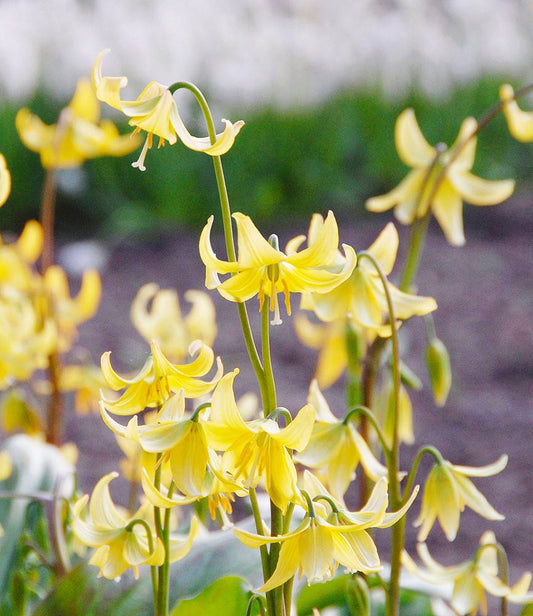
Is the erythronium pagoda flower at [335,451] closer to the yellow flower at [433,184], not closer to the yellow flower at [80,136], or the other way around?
the yellow flower at [433,184]

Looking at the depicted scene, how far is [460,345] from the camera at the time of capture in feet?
11.9

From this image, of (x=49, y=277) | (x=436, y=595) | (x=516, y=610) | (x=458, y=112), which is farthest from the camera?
(x=458, y=112)

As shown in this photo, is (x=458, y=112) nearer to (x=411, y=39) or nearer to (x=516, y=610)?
(x=411, y=39)

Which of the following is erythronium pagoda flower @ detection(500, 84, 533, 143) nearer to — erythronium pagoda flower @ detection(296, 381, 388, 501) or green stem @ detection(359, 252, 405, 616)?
green stem @ detection(359, 252, 405, 616)

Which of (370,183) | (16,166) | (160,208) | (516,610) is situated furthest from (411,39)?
(516,610)

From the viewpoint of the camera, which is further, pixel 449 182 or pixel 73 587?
pixel 449 182

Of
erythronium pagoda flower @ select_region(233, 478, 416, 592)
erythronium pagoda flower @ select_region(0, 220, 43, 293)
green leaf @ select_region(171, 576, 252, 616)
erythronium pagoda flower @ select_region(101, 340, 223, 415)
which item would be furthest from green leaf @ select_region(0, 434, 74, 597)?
erythronium pagoda flower @ select_region(233, 478, 416, 592)

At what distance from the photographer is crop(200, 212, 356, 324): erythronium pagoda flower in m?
0.81

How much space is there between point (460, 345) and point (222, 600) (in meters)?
2.60

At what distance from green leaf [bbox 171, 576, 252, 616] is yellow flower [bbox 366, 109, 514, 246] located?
0.62 meters

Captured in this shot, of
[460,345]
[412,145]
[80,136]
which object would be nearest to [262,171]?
[460,345]

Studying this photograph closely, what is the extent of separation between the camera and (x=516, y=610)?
201 centimetres

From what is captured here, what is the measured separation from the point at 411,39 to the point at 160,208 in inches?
90.8

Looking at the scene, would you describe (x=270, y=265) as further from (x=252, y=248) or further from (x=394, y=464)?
(x=394, y=464)
